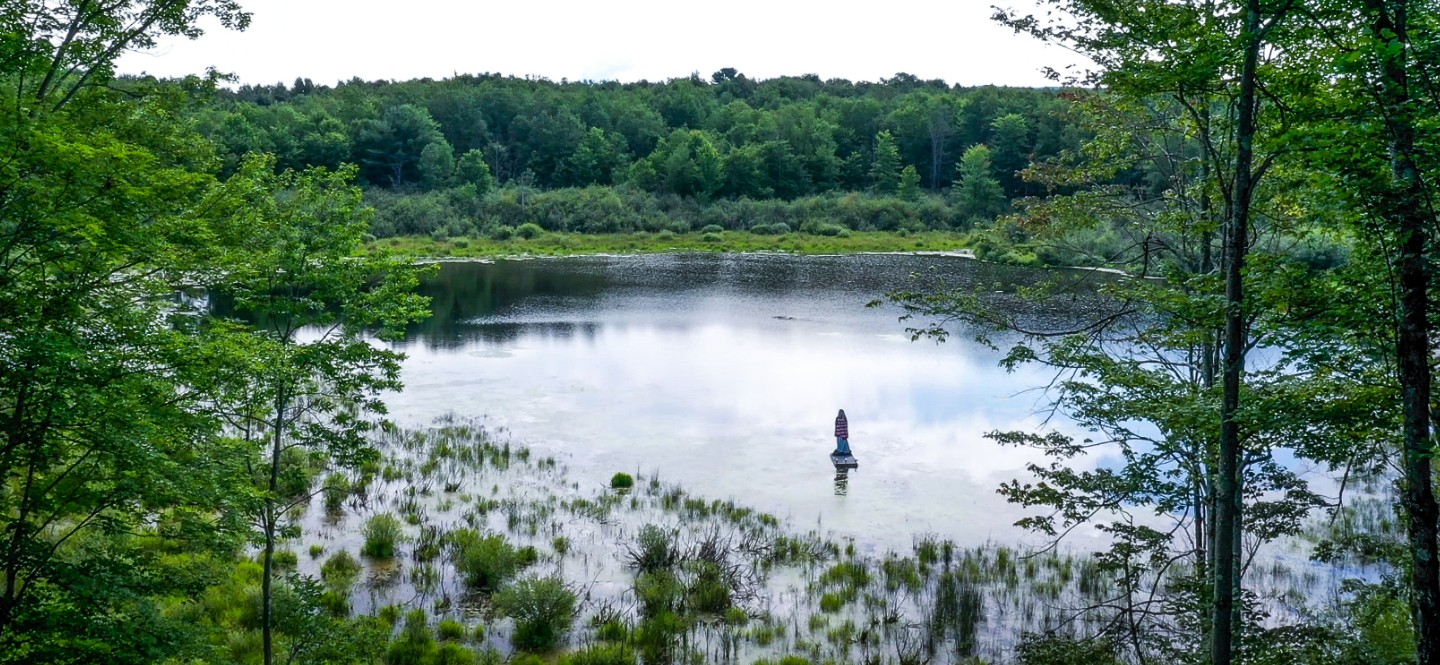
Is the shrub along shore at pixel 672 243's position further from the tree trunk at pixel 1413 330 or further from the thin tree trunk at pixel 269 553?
the tree trunk at pixel 1413 330

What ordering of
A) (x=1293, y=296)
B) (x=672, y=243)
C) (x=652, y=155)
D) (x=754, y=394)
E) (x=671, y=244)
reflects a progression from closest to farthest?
1. (x=1293, y=296)
2. (x=754, y=394)
3. (x=671, y=244)
4. (x=672, y=243)
5. (x=652, y=155)

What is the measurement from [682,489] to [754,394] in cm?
824

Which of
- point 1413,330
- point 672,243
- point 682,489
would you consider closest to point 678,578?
point 682,489

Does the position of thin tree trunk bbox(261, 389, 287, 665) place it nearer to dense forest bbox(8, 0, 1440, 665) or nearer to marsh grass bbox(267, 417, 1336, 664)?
dense forest bbox(8, 0, 1440, 665)

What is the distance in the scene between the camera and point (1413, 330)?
18.4 feet

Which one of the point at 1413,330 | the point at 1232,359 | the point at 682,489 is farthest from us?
the point at 682,489

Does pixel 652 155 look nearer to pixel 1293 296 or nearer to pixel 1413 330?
pixel 1293 296

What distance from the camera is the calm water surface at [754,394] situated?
18422 mm

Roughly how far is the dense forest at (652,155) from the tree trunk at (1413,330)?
62.5m

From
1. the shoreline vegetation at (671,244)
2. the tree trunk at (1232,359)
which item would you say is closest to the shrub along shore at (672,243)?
the shoreline vegetation at (671,244)

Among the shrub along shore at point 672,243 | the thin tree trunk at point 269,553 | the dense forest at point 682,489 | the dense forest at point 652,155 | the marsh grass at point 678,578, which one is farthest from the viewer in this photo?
the dense forest at point 652,155

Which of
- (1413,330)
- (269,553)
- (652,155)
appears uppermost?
(652,155)

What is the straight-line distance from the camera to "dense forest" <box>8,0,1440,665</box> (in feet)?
21.3

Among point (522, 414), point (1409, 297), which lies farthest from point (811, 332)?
point (1409, 297)
